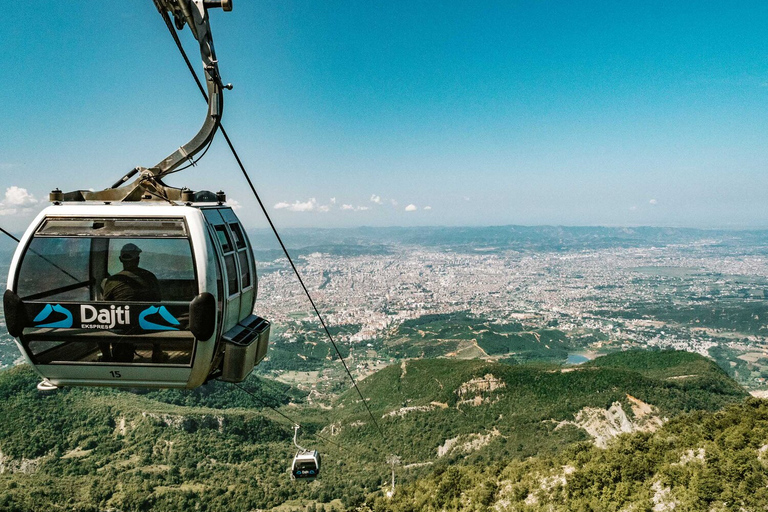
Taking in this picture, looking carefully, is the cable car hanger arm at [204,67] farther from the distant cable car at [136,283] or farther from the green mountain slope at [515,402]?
the green mountain slope at [515,402]

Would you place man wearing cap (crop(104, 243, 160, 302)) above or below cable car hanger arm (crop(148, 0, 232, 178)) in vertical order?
below

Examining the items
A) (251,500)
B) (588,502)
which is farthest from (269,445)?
(588,502)

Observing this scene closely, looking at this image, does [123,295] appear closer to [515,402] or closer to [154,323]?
[154,323]

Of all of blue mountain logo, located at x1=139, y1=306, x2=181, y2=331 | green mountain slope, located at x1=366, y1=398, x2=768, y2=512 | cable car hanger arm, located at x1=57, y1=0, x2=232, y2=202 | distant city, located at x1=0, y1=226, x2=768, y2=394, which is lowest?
distant city, located at x1=0, y1=226, x2=768, y2=394

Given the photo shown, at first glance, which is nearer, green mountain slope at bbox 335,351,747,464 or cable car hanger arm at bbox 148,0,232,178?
cable car hanger arm at bbox 148,0,232,178

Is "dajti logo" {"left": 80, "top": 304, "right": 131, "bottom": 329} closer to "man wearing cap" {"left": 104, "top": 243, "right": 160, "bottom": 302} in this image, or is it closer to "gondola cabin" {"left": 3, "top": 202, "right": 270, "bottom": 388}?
"gondola cabin" {"left": 3, "top": 202, "right": 270, "bottom": 388}

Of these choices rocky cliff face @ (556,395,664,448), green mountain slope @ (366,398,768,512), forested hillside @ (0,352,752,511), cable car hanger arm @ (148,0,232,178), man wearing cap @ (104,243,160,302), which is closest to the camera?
cable car hanger arm @ (148,0,232,178)

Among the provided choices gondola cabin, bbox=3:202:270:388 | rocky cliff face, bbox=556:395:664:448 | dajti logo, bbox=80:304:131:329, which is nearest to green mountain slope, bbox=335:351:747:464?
rocky cliff face, bbox=556:395:664:448
